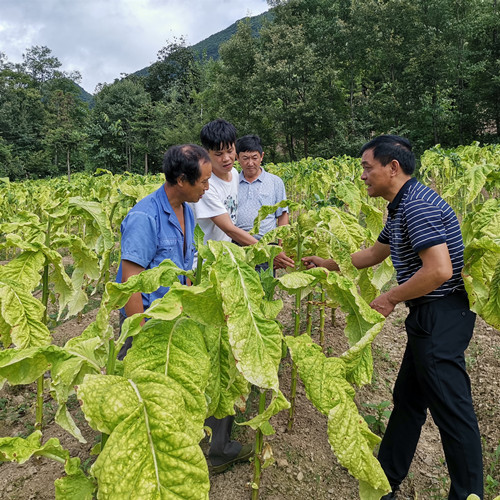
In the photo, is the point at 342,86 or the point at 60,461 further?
the point at 342,86

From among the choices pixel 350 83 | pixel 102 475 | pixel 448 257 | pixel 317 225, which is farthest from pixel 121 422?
pixel 350 83

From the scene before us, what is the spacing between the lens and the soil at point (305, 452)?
2.42m

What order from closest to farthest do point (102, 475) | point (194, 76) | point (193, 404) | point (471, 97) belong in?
point (102, 475), point (193, 404), point (471, 97), point (194, 76)

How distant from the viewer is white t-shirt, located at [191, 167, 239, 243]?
287 centimetres

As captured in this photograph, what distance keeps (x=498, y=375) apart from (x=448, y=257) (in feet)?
7.12

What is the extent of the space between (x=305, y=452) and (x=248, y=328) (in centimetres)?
191

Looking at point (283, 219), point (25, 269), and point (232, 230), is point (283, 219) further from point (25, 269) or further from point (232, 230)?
point (25, 269)

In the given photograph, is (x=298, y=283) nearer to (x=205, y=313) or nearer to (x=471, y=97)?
(x=205, y=313)

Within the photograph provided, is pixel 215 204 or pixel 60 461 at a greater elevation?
pixel 215 204

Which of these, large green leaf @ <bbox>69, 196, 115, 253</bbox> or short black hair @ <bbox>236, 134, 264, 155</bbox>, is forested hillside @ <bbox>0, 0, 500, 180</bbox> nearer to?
short black hair @ <bbox>236, 134, 264, 155</bbox>

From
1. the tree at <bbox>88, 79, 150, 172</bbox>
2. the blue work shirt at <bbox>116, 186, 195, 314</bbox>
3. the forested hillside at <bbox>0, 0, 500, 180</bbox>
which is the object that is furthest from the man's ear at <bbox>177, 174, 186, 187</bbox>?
the tree at <bbox>88, 79, 150, 172</bbox>

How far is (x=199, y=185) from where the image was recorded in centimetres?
229

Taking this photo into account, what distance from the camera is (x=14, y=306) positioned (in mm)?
1875

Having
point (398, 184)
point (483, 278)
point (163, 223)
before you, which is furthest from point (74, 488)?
point (398, 184)
